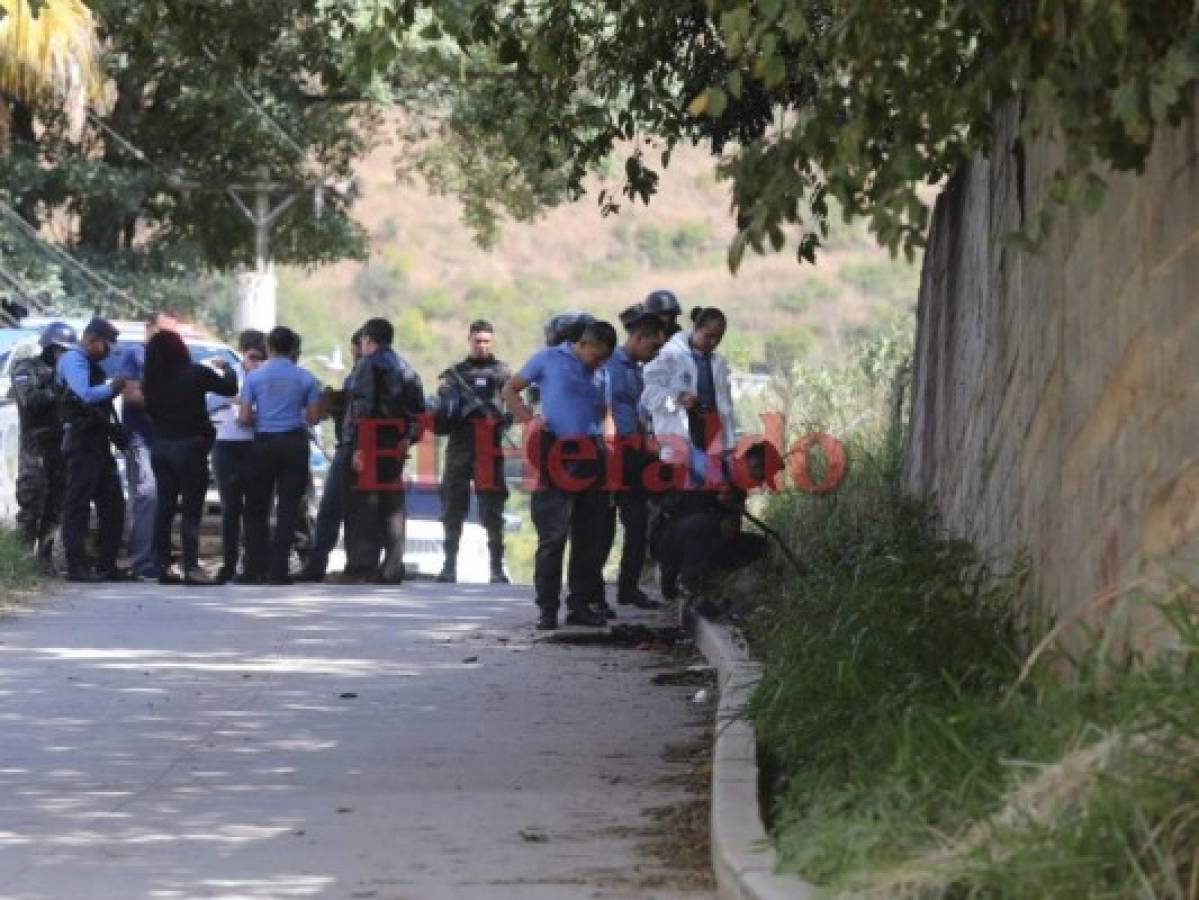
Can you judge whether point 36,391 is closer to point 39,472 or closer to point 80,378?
point 80,378

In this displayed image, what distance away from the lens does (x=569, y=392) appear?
16016 mm

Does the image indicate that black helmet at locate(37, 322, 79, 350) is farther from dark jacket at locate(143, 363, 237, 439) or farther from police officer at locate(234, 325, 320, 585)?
police officer at locate(234, 325, 320, 585)

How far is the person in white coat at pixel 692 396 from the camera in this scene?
16031 mm

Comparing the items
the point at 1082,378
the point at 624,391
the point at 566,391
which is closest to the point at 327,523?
the point at 624,391

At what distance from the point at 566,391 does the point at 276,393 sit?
13.3 feet

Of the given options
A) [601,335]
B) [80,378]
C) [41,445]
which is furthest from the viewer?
[41,445]

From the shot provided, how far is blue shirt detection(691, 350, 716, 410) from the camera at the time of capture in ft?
53.5

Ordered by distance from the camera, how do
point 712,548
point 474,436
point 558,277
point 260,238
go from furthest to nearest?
point 558,277 → point 260,238 → point 474,436 → point 712,548

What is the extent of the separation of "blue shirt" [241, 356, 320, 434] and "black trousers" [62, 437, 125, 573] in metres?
1.06

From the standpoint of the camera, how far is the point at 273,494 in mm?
20219

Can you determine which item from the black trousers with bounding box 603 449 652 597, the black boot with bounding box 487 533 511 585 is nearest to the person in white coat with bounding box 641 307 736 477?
the black trousers with bounding box 603 449 652 597

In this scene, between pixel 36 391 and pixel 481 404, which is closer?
pixel 36 391

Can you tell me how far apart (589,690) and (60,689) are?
2441 millimetres

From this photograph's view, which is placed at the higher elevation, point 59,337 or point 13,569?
point 59,337
